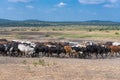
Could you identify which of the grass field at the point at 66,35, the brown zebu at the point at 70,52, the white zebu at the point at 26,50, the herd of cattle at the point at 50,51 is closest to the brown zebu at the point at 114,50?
the herd of cattle at the point at 50,51

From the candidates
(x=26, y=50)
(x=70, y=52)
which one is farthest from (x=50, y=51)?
(x=26, y=50)

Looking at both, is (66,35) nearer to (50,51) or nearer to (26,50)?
(50,51)

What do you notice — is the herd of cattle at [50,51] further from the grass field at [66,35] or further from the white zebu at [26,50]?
the grass field at [66,35]

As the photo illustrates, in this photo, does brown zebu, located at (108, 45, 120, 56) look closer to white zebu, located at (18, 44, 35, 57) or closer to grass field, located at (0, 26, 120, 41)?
white zebu, located at (18, 44, 35, 57)

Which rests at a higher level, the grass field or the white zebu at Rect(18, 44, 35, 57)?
the white zebu at Rect(18, 44, 35, 57)

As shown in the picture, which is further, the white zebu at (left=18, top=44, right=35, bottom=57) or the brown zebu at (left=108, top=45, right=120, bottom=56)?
the brown zebu at (left=108, top=45, right=120, bottom=56)

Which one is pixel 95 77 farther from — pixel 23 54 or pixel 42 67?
pixel 23 54

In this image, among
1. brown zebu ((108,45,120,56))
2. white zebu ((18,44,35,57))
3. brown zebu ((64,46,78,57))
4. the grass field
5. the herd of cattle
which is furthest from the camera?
the grass field

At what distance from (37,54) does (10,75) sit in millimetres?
11711

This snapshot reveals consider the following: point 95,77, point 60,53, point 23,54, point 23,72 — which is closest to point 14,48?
point 23,54

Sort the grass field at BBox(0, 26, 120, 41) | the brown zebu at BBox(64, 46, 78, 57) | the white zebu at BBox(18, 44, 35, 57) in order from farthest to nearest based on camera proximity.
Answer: the grass field at BBox(0, 26, 120, 41), the brown zebu at BBox(64, 46, 78, 57), the white zebu at BBox(18, 44, 35, 57)

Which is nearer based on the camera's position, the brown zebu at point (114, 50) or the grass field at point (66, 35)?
the brown zebu at point (114, 50)

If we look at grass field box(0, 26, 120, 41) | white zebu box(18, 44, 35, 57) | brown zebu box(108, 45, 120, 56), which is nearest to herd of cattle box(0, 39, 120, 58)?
white zebu box(18, 44, 35, 57)

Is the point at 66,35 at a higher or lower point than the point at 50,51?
lower
